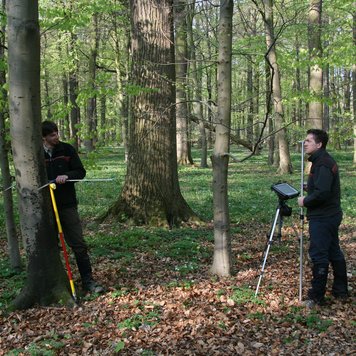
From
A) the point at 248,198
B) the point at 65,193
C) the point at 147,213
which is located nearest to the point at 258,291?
the point at 65,193

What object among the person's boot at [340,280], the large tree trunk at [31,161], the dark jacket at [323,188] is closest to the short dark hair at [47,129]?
the large tree trunk at [31,161]

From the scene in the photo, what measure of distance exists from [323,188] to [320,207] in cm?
31

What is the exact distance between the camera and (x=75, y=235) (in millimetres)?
5758

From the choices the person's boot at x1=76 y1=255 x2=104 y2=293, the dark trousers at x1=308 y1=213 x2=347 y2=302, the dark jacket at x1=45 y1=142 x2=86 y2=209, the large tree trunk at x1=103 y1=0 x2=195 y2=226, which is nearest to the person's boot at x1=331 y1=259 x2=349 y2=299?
the dark trousers at x1=308 y1=213 x2=347 y2=302

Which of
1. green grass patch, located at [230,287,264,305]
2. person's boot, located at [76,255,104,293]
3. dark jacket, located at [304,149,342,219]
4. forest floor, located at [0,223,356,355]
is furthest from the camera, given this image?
person's boot, located at [76,255,104,293]

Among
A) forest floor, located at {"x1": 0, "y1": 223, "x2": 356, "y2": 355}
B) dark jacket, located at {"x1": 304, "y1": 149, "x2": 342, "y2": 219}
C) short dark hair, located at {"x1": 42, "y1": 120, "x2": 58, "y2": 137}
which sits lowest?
forest floor, located at {"x1": 0, "y1": 223, "x2": 356, "y2": 355}

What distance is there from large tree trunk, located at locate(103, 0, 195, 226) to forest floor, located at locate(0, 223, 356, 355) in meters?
2.75

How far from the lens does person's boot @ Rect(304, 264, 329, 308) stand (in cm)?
530

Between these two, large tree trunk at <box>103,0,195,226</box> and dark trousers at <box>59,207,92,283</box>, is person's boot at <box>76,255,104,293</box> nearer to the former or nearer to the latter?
dark trousers at <box>59,207,92,283</box>

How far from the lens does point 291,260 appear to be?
7484 mm

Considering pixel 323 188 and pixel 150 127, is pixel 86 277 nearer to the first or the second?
pixel 323 188

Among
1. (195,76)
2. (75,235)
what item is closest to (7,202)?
(75,235)

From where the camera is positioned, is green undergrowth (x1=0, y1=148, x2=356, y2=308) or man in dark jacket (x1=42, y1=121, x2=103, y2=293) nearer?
man in dark jacket (x1=42, y1=121, x2=103, y2=293)

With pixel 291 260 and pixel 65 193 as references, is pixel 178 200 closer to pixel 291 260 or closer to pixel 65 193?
pixel 291 260
